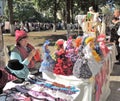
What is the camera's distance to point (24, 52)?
545 cm

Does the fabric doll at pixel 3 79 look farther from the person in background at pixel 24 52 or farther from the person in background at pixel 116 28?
the person in background at pixel 116 28

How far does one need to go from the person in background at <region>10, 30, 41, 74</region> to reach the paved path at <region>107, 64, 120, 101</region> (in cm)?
178

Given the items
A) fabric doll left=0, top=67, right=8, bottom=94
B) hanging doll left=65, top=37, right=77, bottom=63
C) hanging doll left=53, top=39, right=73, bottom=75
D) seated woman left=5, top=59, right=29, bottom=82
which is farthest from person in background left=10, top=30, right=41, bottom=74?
fabric doll left=0, top=67, right=8, bottom=94

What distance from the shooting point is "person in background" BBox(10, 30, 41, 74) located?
5.17 metres

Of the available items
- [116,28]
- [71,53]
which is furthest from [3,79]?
[116,28]

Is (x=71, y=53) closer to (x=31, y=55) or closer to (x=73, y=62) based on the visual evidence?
(x=73, y=62)

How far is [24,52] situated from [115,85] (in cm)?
299

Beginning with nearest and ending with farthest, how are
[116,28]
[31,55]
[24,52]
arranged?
[31,55] → [24,52] → [116,28]

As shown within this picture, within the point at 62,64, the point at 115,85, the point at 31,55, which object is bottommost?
the point at 115,85

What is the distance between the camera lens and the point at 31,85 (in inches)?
156

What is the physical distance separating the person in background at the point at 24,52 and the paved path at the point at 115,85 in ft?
5.85

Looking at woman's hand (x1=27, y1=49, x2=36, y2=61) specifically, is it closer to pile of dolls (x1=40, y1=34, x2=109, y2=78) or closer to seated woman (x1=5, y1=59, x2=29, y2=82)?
pile of dolls (x1=40, y1=34, x2=109, y2=78)

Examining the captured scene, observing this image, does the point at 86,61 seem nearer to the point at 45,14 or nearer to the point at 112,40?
the point at 112,40

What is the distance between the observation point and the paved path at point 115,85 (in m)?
6.65
